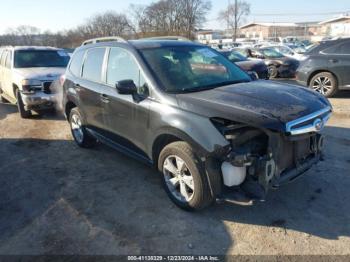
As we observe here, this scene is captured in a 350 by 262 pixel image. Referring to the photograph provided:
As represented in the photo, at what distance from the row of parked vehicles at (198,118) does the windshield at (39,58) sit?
4345 mm

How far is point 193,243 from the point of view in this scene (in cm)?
318

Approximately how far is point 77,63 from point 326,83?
7076 mm

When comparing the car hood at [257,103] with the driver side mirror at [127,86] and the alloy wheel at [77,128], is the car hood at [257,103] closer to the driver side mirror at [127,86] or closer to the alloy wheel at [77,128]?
the driver side mirror at [127,86]

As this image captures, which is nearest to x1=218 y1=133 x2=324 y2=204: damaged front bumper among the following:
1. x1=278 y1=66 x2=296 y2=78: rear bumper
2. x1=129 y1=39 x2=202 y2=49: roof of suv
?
x1=129 y1=39 x2=202 y2=49: roof of suv

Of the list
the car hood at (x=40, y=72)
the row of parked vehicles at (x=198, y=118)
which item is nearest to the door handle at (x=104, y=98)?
the row of parked vehicles at (x=198, y=118)

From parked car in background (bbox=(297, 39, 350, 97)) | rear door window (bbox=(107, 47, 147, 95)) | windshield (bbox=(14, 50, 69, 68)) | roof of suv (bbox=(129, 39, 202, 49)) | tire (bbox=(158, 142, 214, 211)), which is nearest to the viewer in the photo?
tire (bbox=(158, 142, 214, 211))

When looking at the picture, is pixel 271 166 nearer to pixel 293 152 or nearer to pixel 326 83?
pixel 293 152

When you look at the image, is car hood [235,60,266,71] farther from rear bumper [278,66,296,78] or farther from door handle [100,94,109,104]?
door handle [100,94,109,104]

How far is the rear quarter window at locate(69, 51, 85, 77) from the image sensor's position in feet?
18.5

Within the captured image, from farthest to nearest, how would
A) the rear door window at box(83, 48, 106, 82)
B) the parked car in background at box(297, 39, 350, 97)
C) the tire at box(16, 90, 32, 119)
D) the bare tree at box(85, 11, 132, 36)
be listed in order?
1. the bare tree at box(85, 11, 132, 36)
2. the parked car in background at box(297, 39, 350, 97)
3. the tire at box(16, 90, 32, 119)
4. the rear door window at box(83, 48, 106, 82)

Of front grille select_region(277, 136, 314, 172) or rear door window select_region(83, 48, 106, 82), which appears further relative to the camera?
rear door window select_region(83, 48, 106, 82)

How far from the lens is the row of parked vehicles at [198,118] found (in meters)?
3.14

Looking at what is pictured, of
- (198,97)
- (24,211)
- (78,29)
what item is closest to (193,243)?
(198,97)

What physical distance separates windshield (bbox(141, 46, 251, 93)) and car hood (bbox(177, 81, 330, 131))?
258 mm
